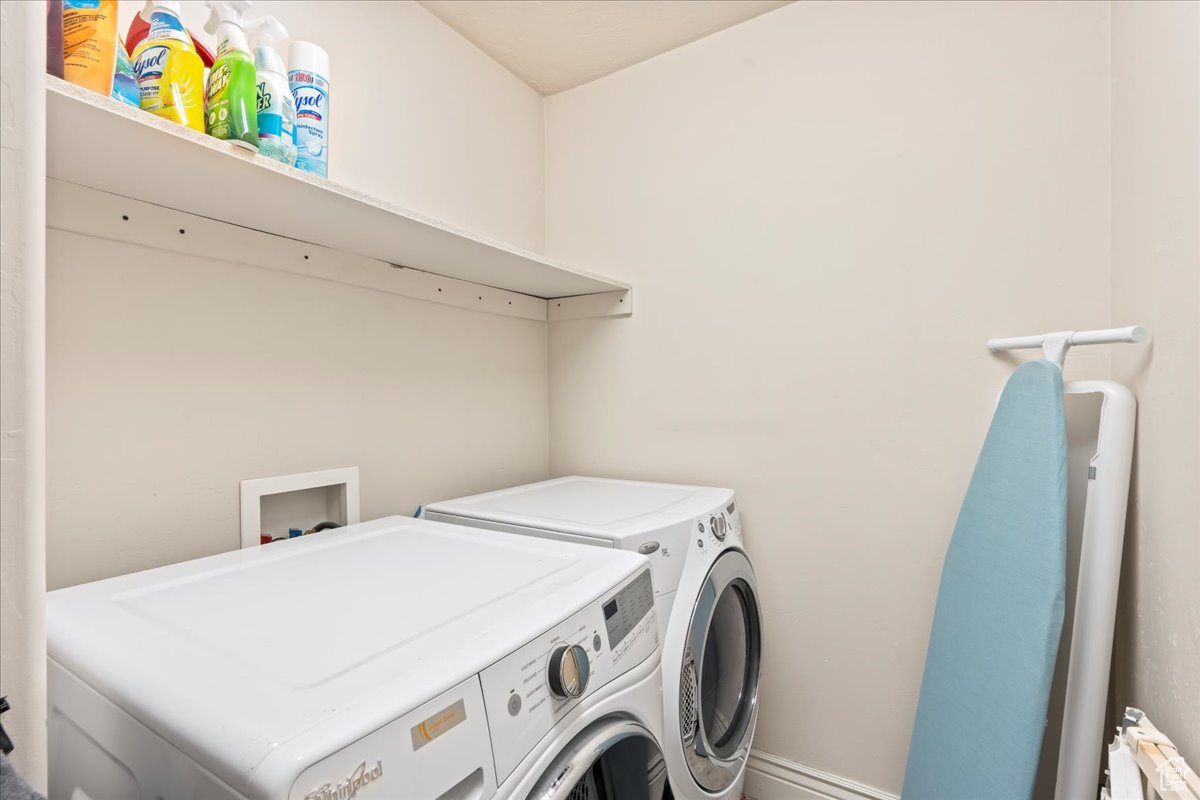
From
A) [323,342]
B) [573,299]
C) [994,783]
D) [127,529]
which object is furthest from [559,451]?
[994,783]

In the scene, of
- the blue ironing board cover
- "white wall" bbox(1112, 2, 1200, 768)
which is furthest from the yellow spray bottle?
the blue ironing board cover

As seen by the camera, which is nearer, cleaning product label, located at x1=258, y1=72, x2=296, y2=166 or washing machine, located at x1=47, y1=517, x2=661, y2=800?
washing machine, located at x1=47, y1=517, x2=661, y2=800

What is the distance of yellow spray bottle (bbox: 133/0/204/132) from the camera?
32.8 inches

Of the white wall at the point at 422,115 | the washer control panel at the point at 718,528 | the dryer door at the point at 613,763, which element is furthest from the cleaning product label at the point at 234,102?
the washer control panel at the point at 718,528

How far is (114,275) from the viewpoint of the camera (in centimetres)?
100

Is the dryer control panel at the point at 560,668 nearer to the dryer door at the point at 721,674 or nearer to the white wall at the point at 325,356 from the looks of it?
the dryer door at the point at 721,674

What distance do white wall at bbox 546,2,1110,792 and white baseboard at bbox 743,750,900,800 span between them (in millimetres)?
30

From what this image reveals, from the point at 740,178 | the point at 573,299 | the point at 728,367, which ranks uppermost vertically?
the point at 740,178

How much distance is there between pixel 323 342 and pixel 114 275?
40 centimetres

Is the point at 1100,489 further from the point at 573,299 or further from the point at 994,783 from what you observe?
the point at 573,299

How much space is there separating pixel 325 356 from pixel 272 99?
580mm

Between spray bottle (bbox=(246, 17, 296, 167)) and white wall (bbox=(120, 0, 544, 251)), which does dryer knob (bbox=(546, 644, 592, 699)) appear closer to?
spray bottle (bbox=(246, 17, 296, 167))

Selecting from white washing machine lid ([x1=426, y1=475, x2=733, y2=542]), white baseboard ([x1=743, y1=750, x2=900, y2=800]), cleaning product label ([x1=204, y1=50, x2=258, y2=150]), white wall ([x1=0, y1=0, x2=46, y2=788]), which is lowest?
white baseboard ([x1=743, y1=750, x2=900, y2=800])

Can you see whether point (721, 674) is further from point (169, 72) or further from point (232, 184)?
point (169, 72)
